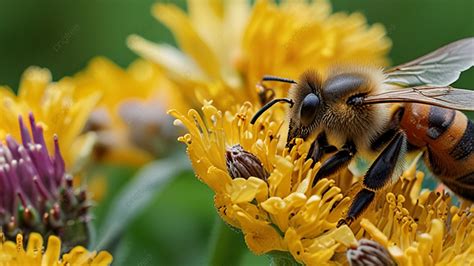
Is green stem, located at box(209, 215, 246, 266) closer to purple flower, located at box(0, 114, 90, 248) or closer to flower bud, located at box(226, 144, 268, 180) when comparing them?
purple flower, located at box(0, 114, 90, 248)

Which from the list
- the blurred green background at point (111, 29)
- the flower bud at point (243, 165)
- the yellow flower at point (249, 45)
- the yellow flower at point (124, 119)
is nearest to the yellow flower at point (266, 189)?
the flower bud at point (243, 165)

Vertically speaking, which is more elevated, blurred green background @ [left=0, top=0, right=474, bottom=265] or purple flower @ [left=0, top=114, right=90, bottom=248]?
purple flower @ [left=0, top=114, right=90, bottom=248]

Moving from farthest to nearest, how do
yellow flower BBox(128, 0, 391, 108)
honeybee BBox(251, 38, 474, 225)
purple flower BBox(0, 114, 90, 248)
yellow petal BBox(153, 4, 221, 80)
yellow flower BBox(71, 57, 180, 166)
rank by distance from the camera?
1. yellow flower BBox(71, 57, 180, 166)
2. yellow petal BBox(153, 4, 221, 80)
3. yellow flower BBox(128, 0, 391, 108)
4. purple flower BBox(0, 114, 90, 248)
5. honeybee BBox(251, 38, 474, 225)

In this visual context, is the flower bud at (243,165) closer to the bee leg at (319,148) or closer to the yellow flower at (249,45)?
the bee leg at (319,148)

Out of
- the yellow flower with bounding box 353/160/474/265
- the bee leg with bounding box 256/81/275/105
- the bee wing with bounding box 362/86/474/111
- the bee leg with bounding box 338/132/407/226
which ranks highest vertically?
the bee wing with bounding box 362/86/474/111

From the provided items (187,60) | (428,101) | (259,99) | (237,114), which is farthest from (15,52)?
(428,101)

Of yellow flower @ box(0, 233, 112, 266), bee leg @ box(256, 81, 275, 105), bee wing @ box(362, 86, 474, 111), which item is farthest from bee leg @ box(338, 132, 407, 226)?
yellow flower @ box(0, 233, 112, 266)

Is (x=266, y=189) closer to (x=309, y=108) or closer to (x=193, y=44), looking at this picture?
(x=309, y=108)
